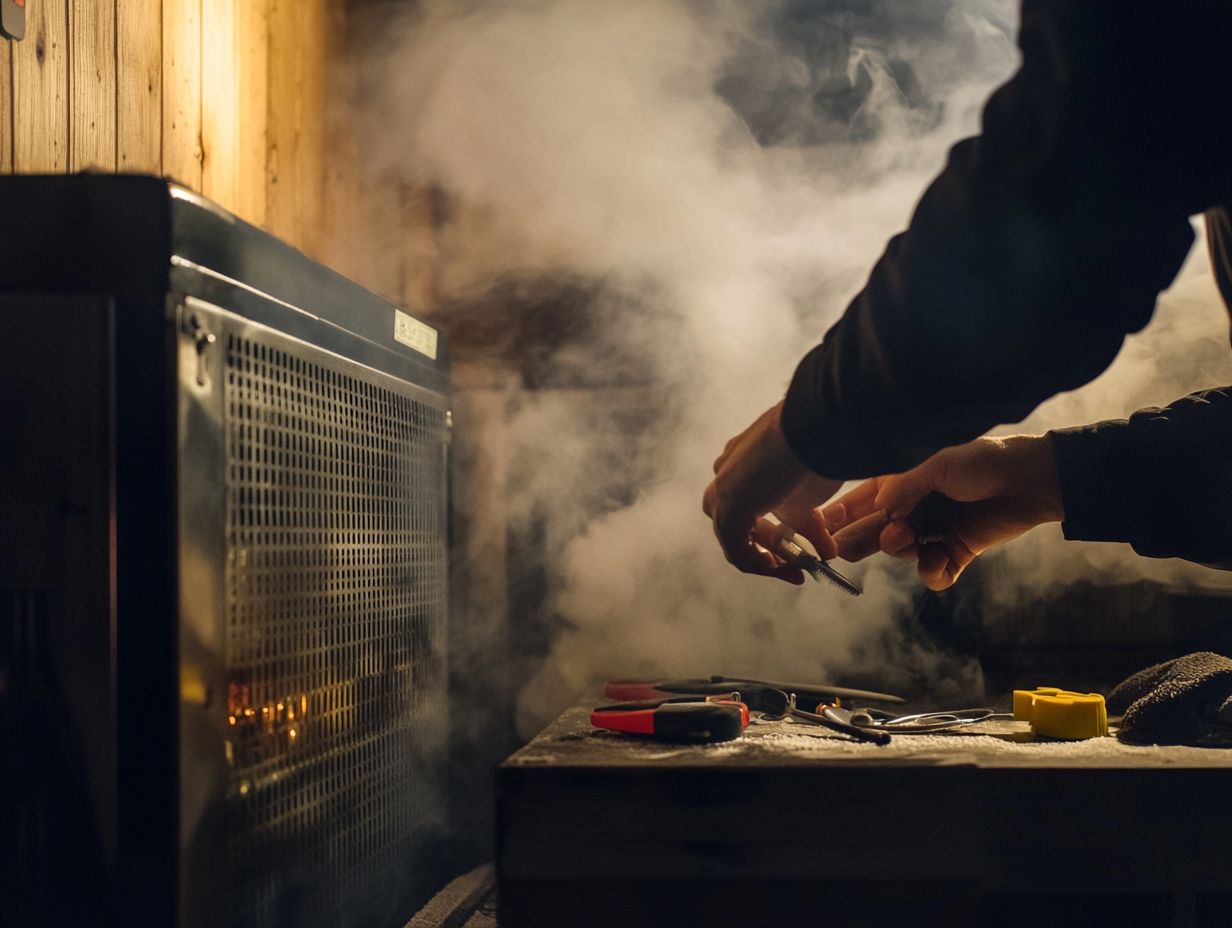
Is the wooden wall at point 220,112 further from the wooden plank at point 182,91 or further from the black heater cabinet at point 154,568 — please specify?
the black heater cabinet at point 154,568

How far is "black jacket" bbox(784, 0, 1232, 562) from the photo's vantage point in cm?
81

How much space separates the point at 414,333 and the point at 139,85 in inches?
17.5

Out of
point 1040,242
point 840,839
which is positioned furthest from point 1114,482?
point 840,839

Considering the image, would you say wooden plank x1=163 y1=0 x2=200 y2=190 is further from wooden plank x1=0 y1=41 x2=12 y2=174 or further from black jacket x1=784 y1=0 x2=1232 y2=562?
black jacket x1=784 y1=0 x2=1232 y2=562

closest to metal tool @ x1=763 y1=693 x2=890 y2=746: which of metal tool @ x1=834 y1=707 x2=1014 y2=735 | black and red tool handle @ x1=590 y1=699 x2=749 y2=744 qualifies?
metal tool @ x1=834 y1=707 x2=1014 y2=735

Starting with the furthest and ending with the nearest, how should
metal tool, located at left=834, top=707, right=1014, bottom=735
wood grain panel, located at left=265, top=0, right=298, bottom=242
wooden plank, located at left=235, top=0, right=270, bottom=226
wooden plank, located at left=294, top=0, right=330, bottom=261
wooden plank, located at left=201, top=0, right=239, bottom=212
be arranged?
1. wooden plank, located at left=294, top=0, right=330, bottom=261
2. wood grain panel, located at left=265, top=0, right=298, bottom=242
3. wooden plank, located at left=235, top=0, right=270, bottom=226
4. wooden plank, located at left=201, top=0, right=239, bottom=212
5. metal tool, located at left=834, top=707, right=1014, bottom=735

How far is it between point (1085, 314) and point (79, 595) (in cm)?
85

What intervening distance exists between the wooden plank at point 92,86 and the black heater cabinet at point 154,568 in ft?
0.97

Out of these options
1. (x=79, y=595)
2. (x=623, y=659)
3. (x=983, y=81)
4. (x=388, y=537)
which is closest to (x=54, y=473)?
(x=79, y=595)

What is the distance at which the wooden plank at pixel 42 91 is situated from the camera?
1.04m

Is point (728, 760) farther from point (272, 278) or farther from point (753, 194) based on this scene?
point (753, 194)

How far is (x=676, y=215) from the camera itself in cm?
187

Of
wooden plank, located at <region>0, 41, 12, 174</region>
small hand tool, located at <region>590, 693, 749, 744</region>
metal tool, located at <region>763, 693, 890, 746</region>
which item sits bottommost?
metal tool, located at <region>763, 693, 890, 746</region>

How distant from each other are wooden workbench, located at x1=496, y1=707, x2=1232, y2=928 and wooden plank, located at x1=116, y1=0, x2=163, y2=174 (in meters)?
0.85
